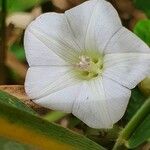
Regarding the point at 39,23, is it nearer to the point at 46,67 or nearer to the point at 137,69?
the point at 46,67

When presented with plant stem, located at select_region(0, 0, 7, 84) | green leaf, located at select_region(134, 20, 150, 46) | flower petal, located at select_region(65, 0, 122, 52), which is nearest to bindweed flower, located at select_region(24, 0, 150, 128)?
flower petal, located at select_region(65, 0, 122, 52)

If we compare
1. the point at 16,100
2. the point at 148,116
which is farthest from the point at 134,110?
the point at 16,100

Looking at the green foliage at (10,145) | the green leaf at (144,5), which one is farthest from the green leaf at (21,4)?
the green foliage at (10,145)

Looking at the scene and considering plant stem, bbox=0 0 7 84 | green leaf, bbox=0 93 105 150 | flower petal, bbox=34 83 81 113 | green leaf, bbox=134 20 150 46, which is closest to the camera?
green leaf, bbox=0 93 105 150

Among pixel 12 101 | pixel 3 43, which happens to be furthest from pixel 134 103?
pixel 3 43

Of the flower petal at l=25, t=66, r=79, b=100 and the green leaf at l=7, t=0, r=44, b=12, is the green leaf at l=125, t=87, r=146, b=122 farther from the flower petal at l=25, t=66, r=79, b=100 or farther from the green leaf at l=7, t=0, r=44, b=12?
the green leaf at l=7, t=0, r=44, b=12

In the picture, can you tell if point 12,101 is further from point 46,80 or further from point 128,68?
point 128,68

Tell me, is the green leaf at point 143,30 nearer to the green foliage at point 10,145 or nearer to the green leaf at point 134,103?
the green leaf at point 134,103
